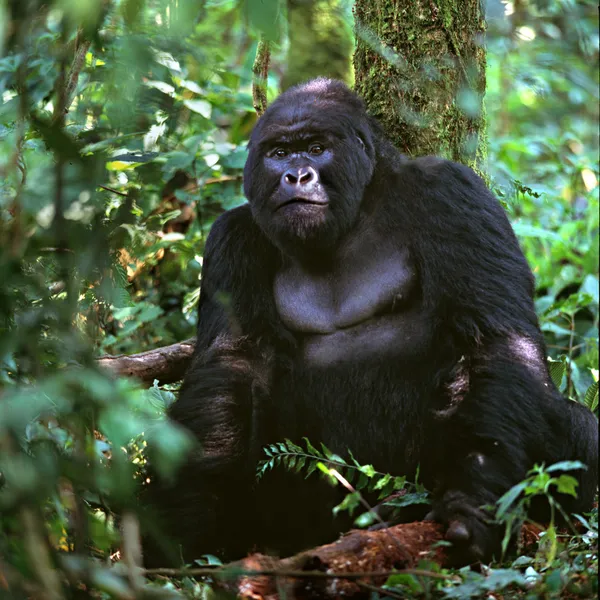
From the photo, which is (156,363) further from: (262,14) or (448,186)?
(262,14)

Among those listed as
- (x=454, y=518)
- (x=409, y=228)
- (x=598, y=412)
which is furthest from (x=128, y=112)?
(x=598, y=412)

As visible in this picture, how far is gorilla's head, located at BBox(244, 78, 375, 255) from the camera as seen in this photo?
392 centimetres

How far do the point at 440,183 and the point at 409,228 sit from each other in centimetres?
24

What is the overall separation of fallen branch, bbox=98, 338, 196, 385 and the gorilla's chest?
2.24ft

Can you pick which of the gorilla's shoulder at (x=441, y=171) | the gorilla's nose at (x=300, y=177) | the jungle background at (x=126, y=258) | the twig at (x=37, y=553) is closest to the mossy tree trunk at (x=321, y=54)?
the jungle background at (x=126, y=258)

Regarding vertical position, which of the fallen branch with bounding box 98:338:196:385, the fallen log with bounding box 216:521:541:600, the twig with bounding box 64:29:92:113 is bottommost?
the fallen branch with bounding box 98:338:196:385

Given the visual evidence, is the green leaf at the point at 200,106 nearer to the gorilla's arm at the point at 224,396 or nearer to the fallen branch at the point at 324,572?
the gorilla's arm at the point at 224,396

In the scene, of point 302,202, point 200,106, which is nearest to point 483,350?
point 302,202

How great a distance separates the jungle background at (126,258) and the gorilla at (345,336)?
1.05 ft

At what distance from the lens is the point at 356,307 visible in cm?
404

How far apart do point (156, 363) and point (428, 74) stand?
200 cm

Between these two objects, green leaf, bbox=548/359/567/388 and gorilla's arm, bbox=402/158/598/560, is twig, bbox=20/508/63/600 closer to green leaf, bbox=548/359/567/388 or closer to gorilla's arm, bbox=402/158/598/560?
gorilla's arm, bbox=402/158/598/560

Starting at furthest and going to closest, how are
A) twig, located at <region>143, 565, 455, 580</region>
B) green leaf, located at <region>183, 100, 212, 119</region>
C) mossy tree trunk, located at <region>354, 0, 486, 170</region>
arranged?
1. green leaf, located at <region>183, 100, 212, 119</region>
2. mossy tree trunk, located at <region>354, 0, 486, 170</region>
3. twig, located at <region>143, 565, 455, 580</region>

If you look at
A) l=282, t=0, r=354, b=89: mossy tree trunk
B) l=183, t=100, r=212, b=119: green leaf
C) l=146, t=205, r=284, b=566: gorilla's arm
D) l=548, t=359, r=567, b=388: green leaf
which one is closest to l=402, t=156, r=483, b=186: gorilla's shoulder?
l=146, t=205, r=284, b=566: gorilla's arm
